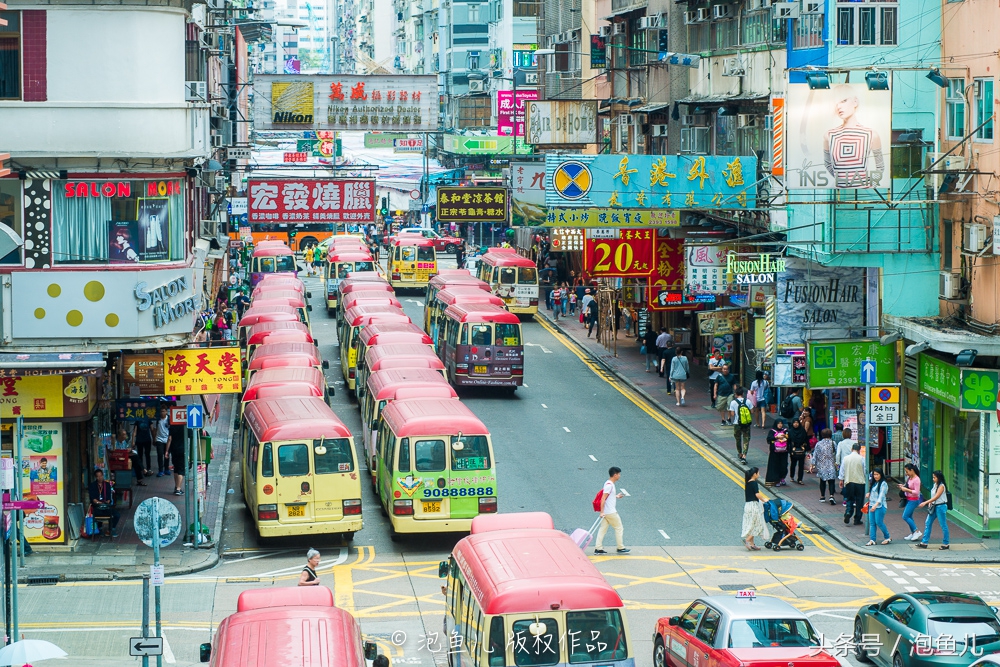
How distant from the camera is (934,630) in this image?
17656 millimetres

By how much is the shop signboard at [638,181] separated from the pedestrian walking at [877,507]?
9.18 m

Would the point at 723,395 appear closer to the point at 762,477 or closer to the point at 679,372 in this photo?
the point at 679,372

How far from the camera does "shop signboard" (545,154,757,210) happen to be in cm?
3284

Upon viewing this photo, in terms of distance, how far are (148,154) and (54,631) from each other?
→ 7883 mm

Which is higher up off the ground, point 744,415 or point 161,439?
point 744,415

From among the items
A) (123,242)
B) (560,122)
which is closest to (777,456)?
(123,242)

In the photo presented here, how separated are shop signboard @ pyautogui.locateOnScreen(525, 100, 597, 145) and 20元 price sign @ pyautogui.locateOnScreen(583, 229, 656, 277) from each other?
7.27 metres

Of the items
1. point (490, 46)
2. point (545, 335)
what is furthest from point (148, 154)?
point (490, 46)

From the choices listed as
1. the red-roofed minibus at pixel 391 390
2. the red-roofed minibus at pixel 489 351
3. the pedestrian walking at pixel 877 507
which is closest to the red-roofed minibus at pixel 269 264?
the red-roofed minibus at pixel 489 351

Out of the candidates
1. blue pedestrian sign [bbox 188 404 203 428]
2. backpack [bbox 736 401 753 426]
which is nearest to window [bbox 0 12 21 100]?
blue pedestrian sign [bbox 188 404 203 428]

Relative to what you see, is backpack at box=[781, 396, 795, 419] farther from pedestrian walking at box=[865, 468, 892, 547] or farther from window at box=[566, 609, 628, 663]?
window at box=[566, 609, 628, 663]

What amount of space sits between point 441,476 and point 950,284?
10272 mm

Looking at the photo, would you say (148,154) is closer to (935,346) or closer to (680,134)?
(935,346)

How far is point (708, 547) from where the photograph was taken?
25.4 m
